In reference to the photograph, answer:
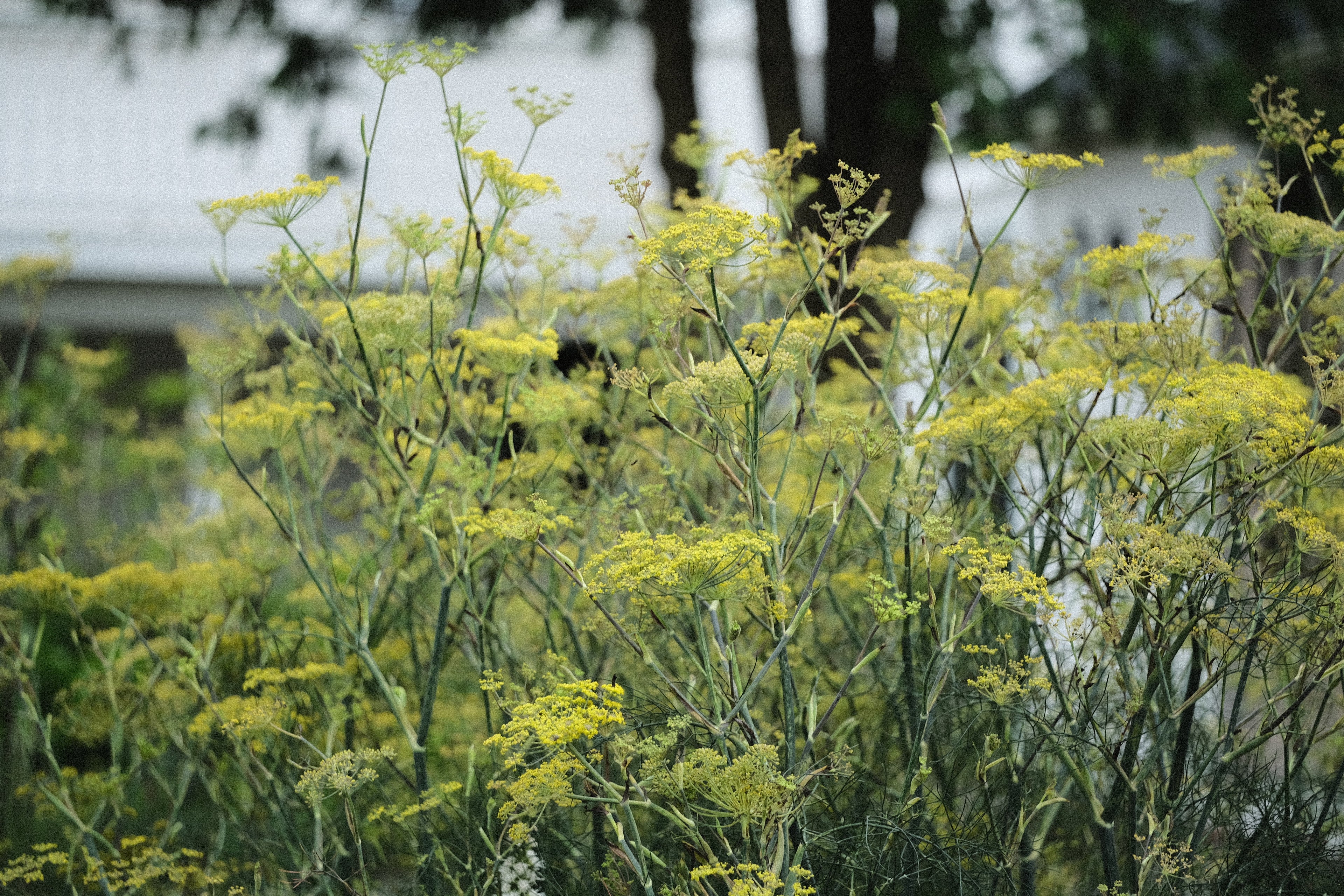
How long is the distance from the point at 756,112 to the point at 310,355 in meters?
11.2

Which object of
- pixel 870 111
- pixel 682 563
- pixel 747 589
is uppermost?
pixel 870 111

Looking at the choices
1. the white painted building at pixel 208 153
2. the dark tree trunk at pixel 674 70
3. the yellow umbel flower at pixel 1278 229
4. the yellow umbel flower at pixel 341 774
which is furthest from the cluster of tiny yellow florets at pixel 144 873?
the white painted building at pixel 208 153

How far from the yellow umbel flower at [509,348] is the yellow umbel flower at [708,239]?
0.59 meters

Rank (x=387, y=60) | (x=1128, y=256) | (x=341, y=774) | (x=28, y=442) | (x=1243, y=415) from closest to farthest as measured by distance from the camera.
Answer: (x=1243, y=415)
(x=341, y=774)
(x=387, y=60)
(x=1128, y=256)
(x=28, y=442)

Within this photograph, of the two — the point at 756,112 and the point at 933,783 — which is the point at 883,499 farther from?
the point at 756,112

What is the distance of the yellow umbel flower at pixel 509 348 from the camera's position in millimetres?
2969

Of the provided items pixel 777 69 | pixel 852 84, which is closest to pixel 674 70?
pixel 777 69

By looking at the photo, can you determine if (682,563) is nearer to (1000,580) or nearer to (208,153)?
(1000,580)

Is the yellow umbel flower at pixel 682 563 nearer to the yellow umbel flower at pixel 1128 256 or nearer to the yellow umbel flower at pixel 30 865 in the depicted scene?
the yellow umbel flower at pixel 1128 256

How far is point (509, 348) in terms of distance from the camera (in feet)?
9.77

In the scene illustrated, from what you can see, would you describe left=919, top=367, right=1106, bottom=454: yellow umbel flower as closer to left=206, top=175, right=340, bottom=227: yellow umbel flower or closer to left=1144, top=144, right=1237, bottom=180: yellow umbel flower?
left=1144, top=144, right=1237, bottom=180: yellow umbel flower

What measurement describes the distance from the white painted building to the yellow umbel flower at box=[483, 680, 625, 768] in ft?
36.0

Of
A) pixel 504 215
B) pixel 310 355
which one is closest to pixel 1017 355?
pixel 504 215

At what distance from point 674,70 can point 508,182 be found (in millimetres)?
4292
